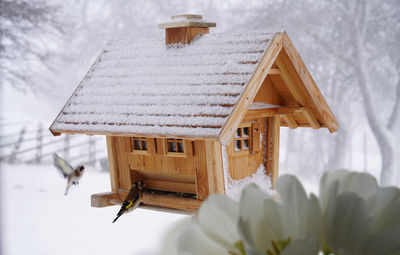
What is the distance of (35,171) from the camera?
1650 millimetres

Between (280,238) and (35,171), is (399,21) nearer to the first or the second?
(35,171)

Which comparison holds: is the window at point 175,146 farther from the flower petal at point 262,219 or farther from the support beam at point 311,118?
the flower petal at point 262,219

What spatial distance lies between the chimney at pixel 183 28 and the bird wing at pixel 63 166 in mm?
237

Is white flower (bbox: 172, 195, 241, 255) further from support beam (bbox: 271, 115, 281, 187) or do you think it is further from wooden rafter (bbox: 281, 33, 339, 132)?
support beam (bbox: 271, 115, 281, 187)

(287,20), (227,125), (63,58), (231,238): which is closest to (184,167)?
(227,125)

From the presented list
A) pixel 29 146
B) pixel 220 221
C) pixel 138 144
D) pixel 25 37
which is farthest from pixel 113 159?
pixel 25 37

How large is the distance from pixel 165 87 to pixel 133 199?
0.54ft

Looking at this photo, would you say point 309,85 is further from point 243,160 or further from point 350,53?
point 350,53

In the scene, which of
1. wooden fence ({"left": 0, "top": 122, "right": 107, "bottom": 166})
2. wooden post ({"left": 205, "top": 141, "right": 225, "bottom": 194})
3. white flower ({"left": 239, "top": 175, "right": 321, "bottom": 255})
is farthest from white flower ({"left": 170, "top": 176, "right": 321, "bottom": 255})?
wooden fence ({"left": 0, "top": 122, "right": 107, "bottom": 166})

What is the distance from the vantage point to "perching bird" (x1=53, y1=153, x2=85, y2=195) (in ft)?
2.25

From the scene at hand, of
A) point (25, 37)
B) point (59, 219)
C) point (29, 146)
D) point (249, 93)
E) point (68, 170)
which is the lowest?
point (59, 219)

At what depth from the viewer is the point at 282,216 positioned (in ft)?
0.43

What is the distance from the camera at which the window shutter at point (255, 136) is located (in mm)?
705

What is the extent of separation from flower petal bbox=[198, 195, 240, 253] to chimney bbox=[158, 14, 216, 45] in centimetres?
58
